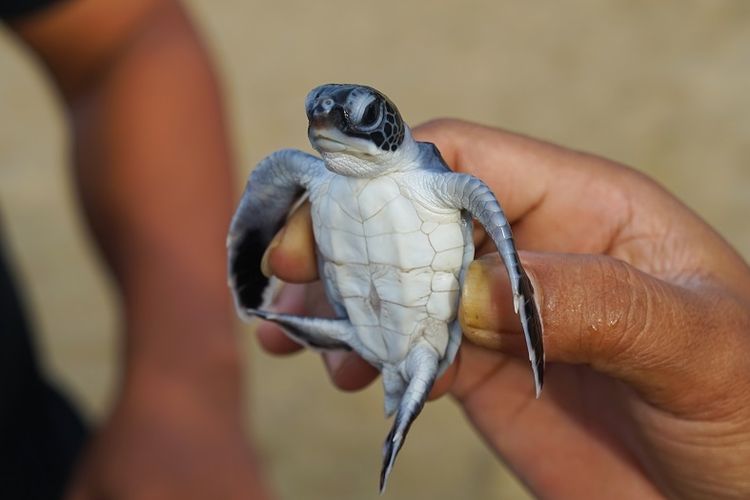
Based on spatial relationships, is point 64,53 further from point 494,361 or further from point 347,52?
point 347,52

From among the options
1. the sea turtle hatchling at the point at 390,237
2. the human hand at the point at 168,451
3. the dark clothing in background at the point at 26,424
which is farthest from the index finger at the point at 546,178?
the dark clothing in background at the point at 26,424

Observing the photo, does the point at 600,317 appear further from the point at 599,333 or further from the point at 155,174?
the point at 155,174

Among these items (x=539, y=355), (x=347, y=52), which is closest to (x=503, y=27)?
(x=347, y=52)

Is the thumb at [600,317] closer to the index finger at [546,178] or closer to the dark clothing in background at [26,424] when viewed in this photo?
the index finger at [546,178]

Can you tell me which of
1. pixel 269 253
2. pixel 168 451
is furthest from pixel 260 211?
pixel 168 451

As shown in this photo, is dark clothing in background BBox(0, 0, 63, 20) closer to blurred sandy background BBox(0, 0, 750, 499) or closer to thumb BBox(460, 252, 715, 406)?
thumb BBox(460, 252, 715, 406)

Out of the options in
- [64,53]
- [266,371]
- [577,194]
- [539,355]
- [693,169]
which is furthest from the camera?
[693,169]

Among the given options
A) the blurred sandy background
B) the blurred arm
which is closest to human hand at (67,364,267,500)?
the blurred arm
